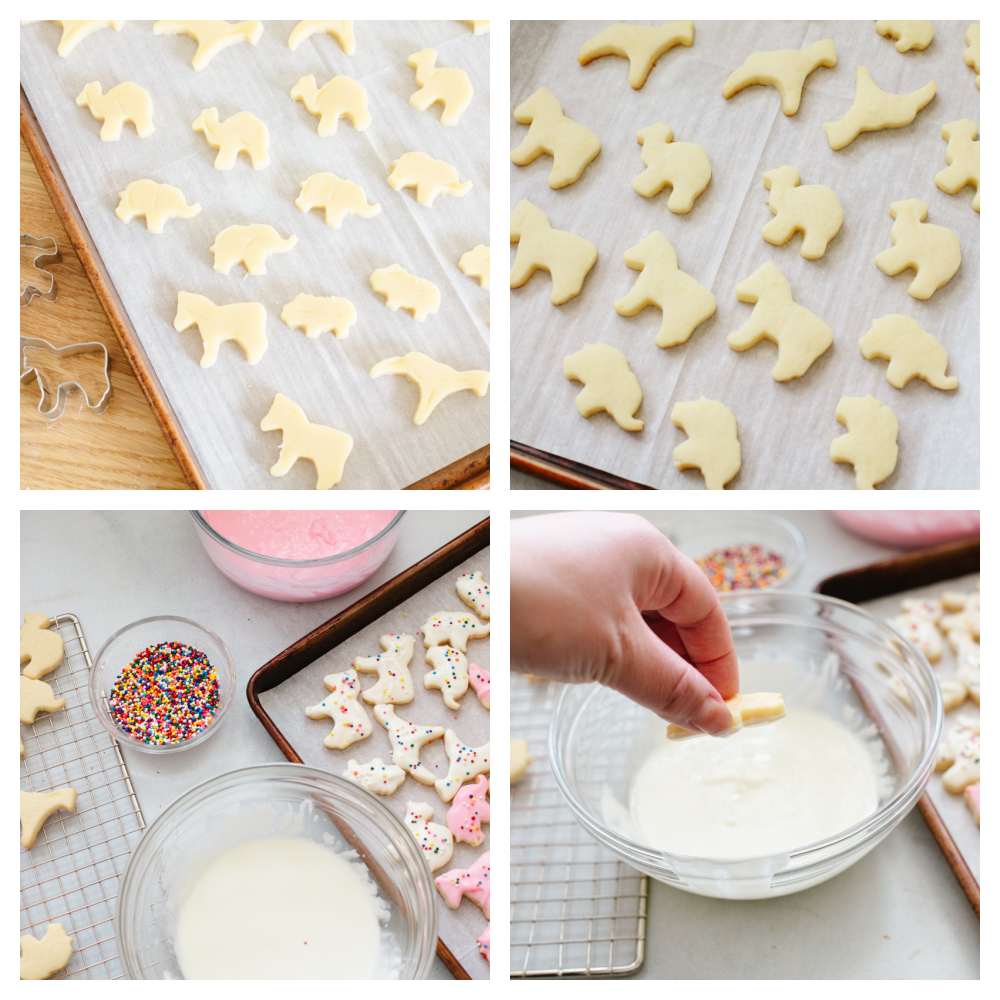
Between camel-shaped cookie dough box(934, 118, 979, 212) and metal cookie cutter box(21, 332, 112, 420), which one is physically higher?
camel-shaped cookie dough box(934, 118, 979, 212)

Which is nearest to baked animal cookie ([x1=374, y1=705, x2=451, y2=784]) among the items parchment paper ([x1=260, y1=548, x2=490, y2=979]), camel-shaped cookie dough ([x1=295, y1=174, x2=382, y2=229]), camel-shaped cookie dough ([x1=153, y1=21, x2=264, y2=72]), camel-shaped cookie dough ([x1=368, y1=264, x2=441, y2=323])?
parchment paper ([x1=260, y1=548, x2=490, y2=979])

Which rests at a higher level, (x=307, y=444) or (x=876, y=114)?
(x=876, y=114)

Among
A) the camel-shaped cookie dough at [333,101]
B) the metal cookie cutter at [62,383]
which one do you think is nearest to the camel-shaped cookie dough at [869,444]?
the camel-shaped cookie dough at [333,101]

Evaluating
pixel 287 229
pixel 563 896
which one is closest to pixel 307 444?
pixel 287 229

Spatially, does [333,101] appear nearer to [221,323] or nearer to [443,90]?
[443,90]

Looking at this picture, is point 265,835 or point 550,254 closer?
point 265,835

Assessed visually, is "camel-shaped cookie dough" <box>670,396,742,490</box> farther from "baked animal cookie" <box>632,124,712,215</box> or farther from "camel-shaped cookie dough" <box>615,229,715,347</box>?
"baked animal cookie" <box>632,124,712,215</box>
